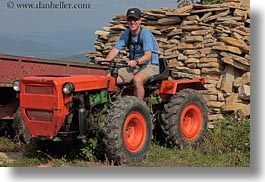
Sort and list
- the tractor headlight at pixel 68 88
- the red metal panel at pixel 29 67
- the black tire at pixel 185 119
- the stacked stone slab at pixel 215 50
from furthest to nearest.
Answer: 1. the stacked stone slab at pixel 215 50
2. the red metal panel at pixel 29 67
3. the black tire at pixel 185 119
4. the tractor headlight at pixel 68 88

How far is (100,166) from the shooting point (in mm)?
6109

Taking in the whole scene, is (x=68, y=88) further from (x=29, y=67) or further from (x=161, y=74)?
(x=29, y=67)

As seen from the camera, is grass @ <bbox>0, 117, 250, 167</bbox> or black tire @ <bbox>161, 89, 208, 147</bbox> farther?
black tire @ <bbox>161, 89, 208, 147</bbox>

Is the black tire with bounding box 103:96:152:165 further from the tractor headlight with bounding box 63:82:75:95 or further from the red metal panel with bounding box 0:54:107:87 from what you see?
the red metal panel with bounding box 0:54:107:87

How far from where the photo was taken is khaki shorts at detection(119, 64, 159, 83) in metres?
6.93

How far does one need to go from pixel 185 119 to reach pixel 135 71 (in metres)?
1.06

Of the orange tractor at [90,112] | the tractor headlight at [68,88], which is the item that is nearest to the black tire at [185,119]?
the orange tractor at [90,112]

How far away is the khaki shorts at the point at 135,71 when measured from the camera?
6.93 meters

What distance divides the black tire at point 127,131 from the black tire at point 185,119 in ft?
2.08

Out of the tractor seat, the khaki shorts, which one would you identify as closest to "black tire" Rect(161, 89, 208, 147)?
the tractor seat

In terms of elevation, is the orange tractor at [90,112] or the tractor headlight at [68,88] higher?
the tractor headlight at [68,88]

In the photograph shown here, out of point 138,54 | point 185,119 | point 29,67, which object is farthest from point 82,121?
point 29,67

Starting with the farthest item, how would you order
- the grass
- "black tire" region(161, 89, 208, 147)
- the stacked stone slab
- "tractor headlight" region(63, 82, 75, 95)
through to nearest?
the stacked stone slab
"black tire" region(161, 89, 208, 147)
the grass
"tractor headlight" region(63, 82, 75, 95)

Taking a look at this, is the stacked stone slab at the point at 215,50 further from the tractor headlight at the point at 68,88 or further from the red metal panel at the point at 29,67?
the tractor headlight at the point at 68,88
